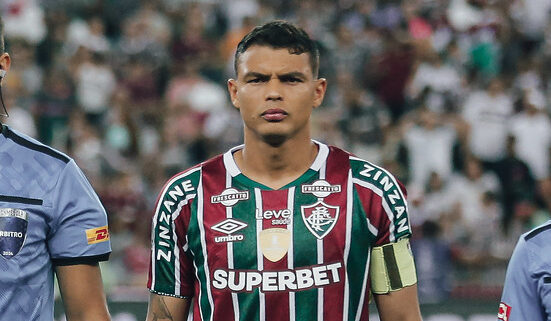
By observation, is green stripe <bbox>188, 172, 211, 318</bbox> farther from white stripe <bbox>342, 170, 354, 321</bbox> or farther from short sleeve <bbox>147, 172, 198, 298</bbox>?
white stripe <bbox>342, 170, 354, 321</bbox>

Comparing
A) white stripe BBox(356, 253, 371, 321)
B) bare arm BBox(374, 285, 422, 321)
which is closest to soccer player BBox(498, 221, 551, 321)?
bare arm BBox(374, 285, 422, 321)

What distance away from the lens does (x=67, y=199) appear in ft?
14.1

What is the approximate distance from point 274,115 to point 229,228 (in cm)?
51

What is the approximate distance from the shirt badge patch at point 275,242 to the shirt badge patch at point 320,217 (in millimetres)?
99

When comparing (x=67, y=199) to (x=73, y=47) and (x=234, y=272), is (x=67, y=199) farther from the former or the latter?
(x=73, y=47)

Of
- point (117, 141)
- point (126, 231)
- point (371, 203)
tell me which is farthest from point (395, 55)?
point (371, 203)

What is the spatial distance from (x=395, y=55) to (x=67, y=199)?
10.5 m

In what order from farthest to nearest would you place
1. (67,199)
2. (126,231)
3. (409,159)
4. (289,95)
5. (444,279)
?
(409,159)
(126,231)
(444,279)
(289,95)
(67,199)

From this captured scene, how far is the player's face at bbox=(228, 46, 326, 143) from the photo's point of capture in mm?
4652

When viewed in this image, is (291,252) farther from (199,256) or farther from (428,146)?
(428,146)

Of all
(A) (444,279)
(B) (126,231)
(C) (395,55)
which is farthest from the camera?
(C) (395,55)

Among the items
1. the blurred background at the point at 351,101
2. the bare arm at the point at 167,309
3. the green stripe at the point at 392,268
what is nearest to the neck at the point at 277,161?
the green stripe at the point at 392,268

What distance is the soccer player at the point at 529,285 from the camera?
4.69m

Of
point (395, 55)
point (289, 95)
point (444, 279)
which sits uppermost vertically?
point (395, 55)
